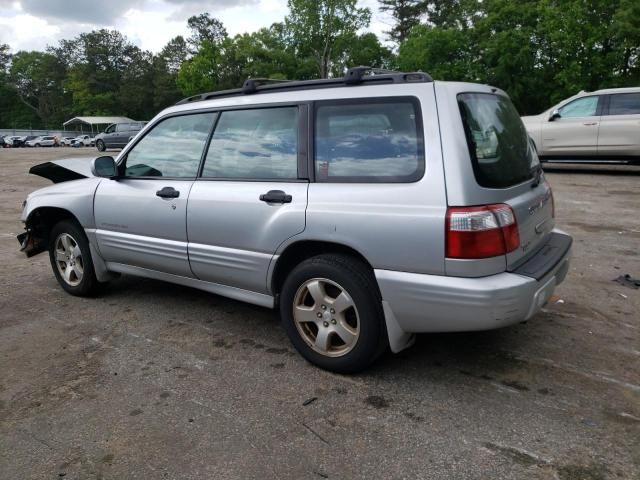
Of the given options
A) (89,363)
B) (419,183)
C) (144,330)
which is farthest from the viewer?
(144,330)

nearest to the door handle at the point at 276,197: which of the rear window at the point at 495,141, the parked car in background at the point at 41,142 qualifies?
the rear window at the point at 495,141

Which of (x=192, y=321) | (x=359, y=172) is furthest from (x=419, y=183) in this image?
(x=192, y=321)

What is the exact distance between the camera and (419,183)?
2725 mm

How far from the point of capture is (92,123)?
65812 mm

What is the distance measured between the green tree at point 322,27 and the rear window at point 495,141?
5981cm

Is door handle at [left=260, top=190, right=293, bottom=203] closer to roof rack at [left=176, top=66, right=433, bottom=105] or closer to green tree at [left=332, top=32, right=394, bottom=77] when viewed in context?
roof rack at [left=176, top=66, right=433, bottom=105]

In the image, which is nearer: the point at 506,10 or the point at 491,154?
the point at 491,154

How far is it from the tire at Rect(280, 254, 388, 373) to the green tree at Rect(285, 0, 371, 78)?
60338 mm

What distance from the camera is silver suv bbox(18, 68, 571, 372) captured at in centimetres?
267

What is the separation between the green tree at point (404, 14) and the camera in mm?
57562

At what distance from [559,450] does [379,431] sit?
0.83 metres

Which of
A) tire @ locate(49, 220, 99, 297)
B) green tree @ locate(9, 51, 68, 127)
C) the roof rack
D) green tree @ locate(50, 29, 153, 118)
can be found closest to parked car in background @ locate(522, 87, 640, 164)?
the roof rack

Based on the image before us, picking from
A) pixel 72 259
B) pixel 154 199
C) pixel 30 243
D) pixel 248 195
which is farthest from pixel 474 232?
pixel 30 243

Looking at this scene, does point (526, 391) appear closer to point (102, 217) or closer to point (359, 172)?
point (359, 172)
